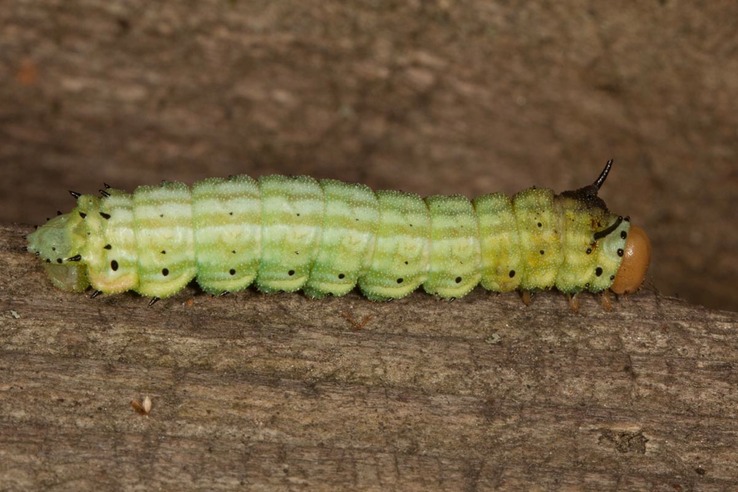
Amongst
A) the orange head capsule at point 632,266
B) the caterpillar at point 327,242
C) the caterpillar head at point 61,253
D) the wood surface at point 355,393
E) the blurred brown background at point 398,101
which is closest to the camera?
the wood surface at point 355,393

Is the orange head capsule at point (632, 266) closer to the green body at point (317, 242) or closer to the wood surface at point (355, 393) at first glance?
the green body at point (317, 242)

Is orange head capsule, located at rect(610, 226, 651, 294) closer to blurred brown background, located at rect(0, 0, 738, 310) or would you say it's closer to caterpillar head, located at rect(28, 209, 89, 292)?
blurred brown background, located at rect(0, 0, 738, 310)

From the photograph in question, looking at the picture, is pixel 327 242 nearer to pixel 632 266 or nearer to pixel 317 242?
pixel 317 242

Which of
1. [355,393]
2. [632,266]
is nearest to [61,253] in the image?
[355,393]

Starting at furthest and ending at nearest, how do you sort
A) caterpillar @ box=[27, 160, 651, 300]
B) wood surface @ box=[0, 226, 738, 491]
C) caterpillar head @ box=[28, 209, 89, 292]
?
caterpillar @ box=[27, 160, 651, 300] → caterpillar head @ box=[28, 209, 89, 292] → wood surface @ box=[0, 226, 738, 491]

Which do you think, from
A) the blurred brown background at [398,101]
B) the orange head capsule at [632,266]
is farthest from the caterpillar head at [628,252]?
the blurred brown background at [398,101]

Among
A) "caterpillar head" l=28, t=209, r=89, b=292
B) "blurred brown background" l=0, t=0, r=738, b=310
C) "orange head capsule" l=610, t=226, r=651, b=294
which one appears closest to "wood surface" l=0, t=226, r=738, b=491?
"caterpillar head" l=28, t=209, r=89, b=292
